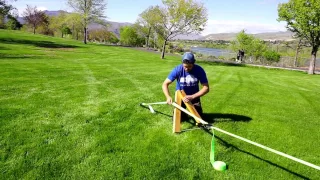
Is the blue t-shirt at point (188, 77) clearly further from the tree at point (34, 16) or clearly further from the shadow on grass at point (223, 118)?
the tree at point (34, 16)

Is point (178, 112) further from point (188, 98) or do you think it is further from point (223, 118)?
point (223, 118)

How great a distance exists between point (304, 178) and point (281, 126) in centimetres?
309

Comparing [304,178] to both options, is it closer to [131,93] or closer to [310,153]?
[310,153]

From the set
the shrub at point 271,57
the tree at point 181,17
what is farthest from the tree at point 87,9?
the shrub at point 271,57

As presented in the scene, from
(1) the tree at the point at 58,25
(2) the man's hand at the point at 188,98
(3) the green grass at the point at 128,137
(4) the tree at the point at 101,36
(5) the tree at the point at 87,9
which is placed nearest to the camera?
(3) the green grass at the point at 128,137

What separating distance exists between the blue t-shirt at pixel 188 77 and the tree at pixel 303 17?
2804cm

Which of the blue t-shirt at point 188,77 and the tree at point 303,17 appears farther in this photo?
the tree at point 303,17

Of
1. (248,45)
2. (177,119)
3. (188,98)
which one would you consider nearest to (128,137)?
(177,119)

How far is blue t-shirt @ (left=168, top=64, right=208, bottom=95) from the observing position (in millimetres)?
7074

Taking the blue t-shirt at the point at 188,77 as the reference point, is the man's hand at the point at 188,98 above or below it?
below

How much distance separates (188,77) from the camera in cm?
717

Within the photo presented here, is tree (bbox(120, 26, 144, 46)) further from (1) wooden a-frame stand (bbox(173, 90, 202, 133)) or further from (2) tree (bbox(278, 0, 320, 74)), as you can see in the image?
(1) wooden a-frame stand (bbox(173, 90, 202, 133))

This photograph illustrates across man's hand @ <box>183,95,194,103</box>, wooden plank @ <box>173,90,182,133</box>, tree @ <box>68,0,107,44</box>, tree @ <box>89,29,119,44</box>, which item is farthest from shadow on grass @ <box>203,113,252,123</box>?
tree @ <box>89,29,119,44</box>

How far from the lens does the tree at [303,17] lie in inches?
1160
